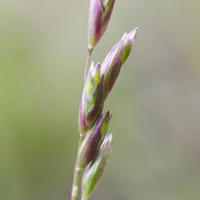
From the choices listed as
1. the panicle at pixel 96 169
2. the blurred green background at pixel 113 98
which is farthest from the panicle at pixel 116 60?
the blurred green background at pixel 113 98

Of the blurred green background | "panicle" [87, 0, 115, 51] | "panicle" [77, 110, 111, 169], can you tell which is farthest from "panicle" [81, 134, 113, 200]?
the blurred green background

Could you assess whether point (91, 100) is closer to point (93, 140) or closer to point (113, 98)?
point (93, 140)

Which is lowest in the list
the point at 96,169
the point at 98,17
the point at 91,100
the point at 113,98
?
the point at 113,98

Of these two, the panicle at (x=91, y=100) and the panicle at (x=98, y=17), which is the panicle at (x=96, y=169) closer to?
the panicle at (x=91, y=100)

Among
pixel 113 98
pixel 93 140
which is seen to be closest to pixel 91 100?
pixel 93 140

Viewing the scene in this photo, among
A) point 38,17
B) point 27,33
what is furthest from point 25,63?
point 38,17

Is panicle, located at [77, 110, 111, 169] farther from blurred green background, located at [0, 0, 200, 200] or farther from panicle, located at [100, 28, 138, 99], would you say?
blurred green background, located at [0, 0, 200, 200]
